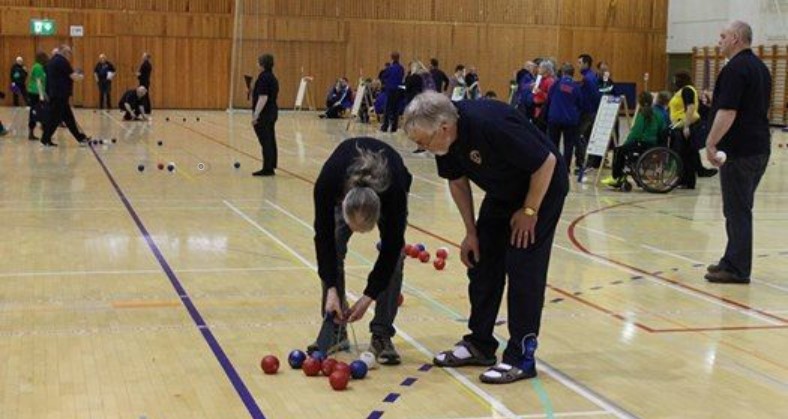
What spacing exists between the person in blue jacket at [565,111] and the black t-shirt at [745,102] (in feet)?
23.4

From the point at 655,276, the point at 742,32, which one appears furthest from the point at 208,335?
the point at 742,32

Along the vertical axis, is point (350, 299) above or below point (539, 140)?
below

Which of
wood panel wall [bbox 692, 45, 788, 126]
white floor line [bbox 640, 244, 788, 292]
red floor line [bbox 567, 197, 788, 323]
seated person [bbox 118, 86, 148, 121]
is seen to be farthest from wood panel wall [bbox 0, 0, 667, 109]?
white floor line [bbox 640, 244, 788, 292]

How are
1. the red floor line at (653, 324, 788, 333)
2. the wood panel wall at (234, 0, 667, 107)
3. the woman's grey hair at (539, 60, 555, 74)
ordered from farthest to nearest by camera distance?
the wood panel wall at (234, 0, 667, 107) → the woman's grey hair at (539, 60, 555, 74) → the red floor line at (653, 324, 788, 333)

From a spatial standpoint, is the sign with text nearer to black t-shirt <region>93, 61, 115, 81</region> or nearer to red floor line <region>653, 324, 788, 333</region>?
black t-shirt <region>93, 61, 115, 81</region>

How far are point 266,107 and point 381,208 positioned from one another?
10.4 metres

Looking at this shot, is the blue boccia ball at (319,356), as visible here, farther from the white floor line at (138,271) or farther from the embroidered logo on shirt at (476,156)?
the white floor line at (138,271)

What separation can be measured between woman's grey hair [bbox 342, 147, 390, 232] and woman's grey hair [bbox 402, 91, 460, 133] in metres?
0.22

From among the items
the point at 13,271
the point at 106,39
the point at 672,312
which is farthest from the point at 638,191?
the point at 106,39

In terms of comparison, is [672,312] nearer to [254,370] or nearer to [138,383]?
[254,370]

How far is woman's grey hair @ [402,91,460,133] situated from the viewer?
5.00 m

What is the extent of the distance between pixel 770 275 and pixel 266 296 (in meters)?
4.12

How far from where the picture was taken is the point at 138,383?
211 inches

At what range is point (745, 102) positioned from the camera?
797 centimetres
